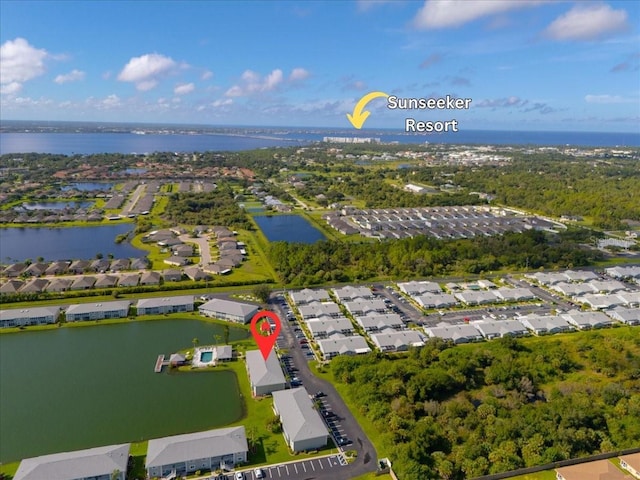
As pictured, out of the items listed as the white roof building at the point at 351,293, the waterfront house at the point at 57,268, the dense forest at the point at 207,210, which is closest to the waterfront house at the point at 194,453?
the white roof building at the point at 351,293

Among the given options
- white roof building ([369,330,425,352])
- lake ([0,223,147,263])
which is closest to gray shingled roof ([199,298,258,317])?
white roof building ([369,330,425,352])

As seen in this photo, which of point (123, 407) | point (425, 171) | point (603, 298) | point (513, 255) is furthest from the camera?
point (425, 171)

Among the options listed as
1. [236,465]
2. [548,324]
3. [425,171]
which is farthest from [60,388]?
[425,171]

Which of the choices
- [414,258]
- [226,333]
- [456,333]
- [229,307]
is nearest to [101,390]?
[226,333]

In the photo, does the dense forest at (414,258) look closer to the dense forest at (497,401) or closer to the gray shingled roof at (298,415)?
the dense forest at (497,401)

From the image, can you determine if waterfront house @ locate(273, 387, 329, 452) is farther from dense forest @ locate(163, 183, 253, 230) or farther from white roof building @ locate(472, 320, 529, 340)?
dense forest @ locate(163, 183, 253, 230)

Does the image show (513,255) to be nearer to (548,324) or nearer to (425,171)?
(548,324)

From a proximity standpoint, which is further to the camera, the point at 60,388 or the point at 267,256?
the point at 267,256
